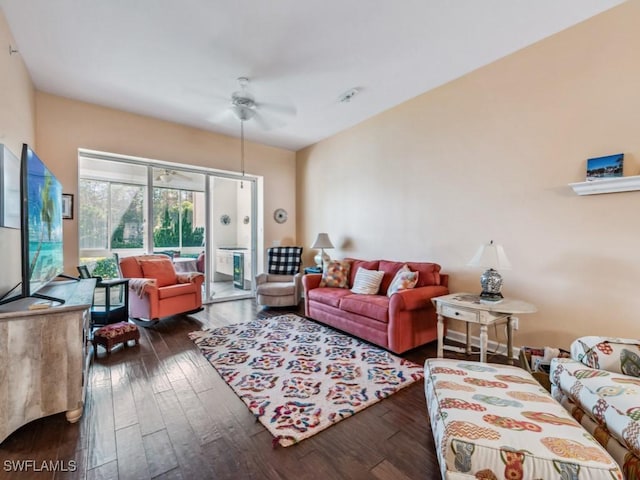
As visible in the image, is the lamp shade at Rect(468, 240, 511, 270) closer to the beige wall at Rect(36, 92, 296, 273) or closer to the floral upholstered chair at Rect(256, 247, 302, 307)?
the floral upholstered chair at Rect(256, 247, 302, 307)

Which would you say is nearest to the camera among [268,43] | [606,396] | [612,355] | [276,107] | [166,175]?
[606,396]

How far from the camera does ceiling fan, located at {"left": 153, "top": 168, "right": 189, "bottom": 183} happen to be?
176 inches

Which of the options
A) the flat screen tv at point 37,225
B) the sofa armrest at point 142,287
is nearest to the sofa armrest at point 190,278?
the sofa armrest at point 142,287

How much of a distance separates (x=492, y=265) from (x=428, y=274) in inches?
33.8

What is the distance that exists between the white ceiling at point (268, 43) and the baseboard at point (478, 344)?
2930mm

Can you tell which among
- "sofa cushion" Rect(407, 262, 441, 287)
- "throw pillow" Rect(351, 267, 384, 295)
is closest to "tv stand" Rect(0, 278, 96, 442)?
"throw pillow" Rect(351, 267, 384, 295)

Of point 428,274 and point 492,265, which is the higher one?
point 492,265

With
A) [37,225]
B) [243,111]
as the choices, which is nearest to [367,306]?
[243,111]

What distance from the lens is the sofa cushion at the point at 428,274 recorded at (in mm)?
3154

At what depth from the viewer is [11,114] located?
236cm

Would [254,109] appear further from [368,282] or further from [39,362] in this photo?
[39,362]

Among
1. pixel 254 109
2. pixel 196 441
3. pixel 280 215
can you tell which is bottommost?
pixel 196 441

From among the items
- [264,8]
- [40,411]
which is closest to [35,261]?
[40,411]

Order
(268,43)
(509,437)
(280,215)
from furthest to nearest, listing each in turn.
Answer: (280,215), (268,43), (509,437)
